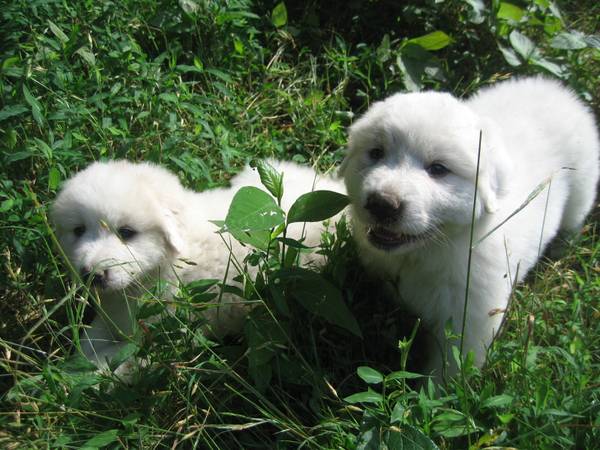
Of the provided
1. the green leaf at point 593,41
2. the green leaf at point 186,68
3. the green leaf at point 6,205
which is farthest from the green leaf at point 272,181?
the green leaf at point 593,41

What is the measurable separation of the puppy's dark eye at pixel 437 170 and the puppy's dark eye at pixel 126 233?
1.44 m

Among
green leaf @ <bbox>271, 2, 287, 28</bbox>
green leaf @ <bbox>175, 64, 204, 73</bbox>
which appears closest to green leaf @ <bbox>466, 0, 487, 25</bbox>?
green leaf @ <bbox>271, 2, 287, 28</bbox>

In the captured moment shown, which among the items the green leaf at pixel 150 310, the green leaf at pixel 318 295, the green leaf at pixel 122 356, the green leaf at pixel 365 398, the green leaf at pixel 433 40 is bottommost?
the green leaf at pixel 122 356

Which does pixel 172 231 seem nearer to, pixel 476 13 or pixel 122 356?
pixel 122 356

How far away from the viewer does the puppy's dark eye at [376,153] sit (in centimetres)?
304

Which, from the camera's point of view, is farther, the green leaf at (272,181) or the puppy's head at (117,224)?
the puppy's head at (117,224)

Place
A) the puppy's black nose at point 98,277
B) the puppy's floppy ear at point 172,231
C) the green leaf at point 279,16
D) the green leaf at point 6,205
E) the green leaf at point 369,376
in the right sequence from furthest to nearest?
the green leaf at point 279,16 → the green leaf at point 6,205 → the puppy's floppy ear at point 172,231 → the puppy's black nose at point 98,277 → the green leaf at point 369,376

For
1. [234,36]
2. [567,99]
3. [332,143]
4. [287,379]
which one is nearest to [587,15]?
[567,99]

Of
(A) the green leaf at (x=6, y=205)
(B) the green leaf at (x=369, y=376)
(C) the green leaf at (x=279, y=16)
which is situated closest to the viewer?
(B) the green leaf at (x=369, y=376)

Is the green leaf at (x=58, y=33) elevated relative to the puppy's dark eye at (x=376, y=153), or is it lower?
elevated

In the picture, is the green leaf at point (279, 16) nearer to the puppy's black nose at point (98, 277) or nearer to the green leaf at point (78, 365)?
the puppy's black nose at point (98, 277)

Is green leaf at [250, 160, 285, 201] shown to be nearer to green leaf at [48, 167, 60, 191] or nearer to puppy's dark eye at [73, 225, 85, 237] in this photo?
puppy's dark eye at [73, 225, 85, 237]

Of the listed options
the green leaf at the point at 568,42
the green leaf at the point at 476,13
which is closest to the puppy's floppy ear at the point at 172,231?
the green leaf at the point at 476,13

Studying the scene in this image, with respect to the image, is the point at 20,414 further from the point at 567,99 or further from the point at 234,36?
the point at 567,99
